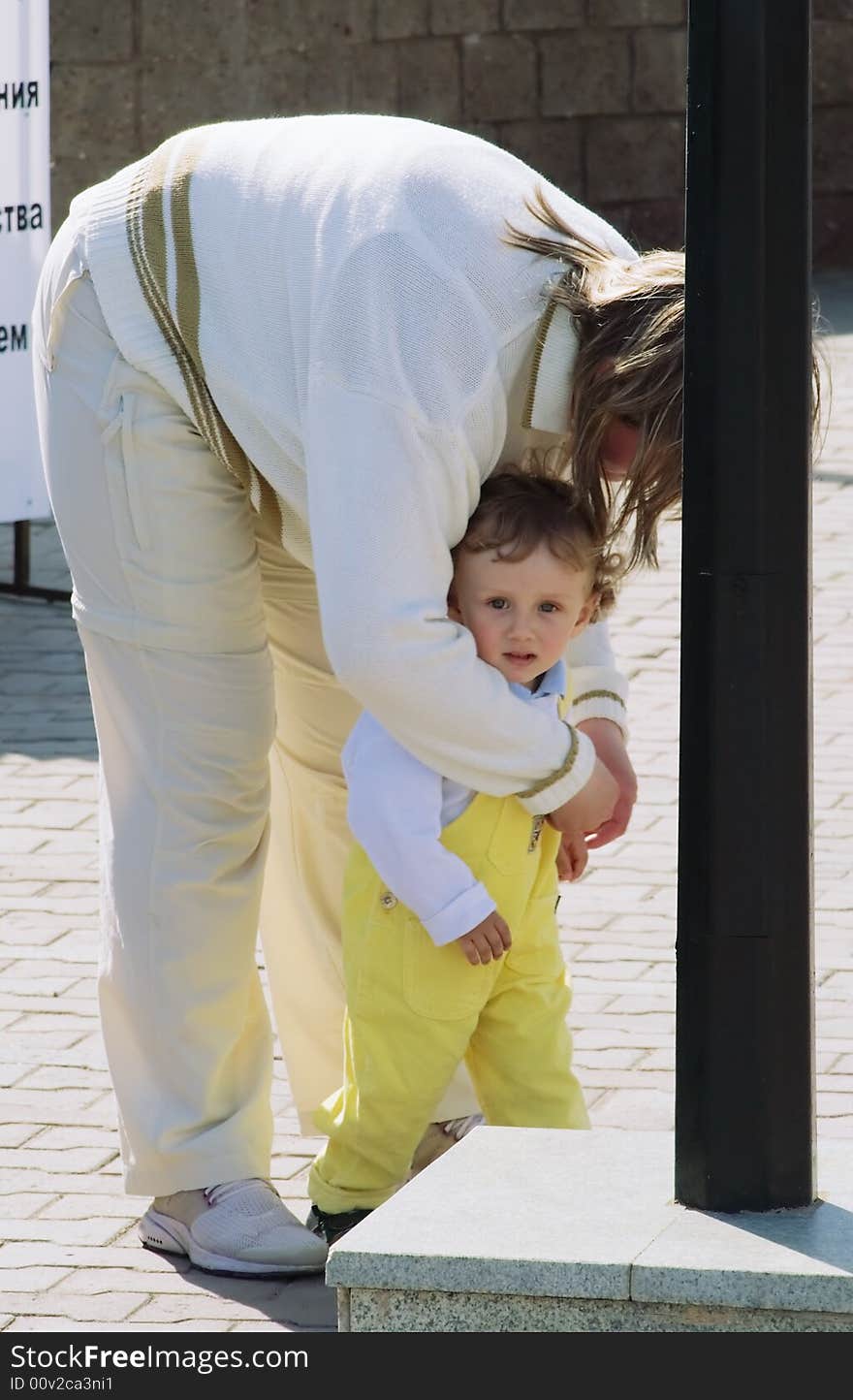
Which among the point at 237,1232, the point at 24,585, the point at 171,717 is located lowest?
the point at 237,1232

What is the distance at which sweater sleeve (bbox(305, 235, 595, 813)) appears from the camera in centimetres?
282

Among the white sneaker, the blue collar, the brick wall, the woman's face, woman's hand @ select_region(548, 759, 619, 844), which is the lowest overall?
the white sneaker

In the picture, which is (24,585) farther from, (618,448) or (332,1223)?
(618,448)

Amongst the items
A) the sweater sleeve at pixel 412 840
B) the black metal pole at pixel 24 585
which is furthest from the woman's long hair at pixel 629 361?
the black metal pole at pixel 24 585

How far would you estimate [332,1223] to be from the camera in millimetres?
3371

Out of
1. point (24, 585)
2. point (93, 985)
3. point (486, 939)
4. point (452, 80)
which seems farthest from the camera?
point (452, 80)

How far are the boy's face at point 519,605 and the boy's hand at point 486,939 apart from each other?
1.07 feet

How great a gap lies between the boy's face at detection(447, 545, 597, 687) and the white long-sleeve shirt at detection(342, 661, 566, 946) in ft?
0.16

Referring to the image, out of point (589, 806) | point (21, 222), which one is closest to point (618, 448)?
point (589, 806)

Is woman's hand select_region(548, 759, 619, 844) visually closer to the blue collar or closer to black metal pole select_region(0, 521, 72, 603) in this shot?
the blue collar

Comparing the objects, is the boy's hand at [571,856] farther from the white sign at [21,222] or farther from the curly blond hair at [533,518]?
the white sign at [21,222]

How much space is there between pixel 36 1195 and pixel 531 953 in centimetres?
88

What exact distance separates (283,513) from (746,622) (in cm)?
87

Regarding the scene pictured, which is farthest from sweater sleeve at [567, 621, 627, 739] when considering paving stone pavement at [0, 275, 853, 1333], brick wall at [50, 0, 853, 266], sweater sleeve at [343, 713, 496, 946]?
brick wall at [50, 0, 853, 266]
